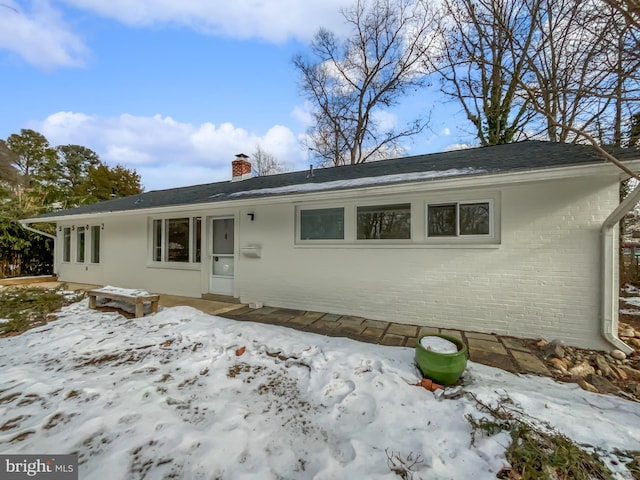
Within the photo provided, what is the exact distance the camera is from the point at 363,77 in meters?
14.9

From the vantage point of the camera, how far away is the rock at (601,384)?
285 cm

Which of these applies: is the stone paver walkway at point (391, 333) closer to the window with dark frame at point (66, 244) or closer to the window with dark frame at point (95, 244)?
A: the window with dark frame at point (95, 244)

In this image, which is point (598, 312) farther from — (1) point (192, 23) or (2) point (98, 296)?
(1) point (192, 23)

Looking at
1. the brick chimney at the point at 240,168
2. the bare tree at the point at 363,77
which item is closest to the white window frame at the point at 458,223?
the brick chimney at the point at 240,168

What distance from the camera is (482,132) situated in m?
11.1

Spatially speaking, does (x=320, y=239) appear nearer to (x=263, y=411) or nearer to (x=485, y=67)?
(x=263, y=411)

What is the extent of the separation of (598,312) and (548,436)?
9.88ft

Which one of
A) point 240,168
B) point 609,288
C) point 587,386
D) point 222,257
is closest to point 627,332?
point 609,288

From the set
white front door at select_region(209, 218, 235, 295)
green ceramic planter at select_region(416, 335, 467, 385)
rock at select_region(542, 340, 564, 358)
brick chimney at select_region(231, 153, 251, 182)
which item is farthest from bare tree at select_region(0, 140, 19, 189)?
rock at select_region(542, 340, 564, 358)

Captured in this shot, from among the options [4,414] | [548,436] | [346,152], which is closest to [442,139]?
[346,152]

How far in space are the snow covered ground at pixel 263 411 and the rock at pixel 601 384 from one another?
0.27 metres

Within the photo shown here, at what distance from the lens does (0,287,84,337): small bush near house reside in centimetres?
491

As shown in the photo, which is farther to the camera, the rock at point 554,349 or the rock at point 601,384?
the rock at point 554,349

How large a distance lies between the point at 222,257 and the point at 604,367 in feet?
23.6
